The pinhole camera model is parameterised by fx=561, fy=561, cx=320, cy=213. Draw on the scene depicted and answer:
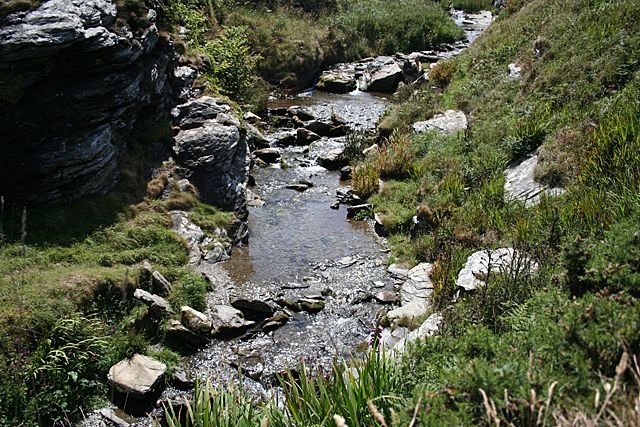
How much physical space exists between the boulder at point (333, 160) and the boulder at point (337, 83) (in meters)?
8.64

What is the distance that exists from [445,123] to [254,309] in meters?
9.90

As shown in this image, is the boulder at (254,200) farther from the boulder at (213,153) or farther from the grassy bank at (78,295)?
the grassy bank at (78,295)

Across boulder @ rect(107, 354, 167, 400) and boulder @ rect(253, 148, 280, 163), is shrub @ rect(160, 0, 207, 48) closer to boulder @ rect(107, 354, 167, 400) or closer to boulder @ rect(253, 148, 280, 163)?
boulder @ rect(253, 148, 280, 163)

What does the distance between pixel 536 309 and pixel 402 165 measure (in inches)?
451

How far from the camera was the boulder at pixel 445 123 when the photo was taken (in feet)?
58.3

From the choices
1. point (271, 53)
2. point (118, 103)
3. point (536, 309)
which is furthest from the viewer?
point (271, 53)

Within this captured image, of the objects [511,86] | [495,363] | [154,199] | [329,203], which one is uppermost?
[495,363]

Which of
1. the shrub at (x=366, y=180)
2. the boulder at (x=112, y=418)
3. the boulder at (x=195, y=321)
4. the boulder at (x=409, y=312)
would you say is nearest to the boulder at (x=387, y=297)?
the boulder at (x=409, y=312)

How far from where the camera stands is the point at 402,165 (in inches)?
680

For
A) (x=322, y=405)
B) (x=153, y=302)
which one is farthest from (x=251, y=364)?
(x=322, y=405)

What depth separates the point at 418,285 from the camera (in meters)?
11.9

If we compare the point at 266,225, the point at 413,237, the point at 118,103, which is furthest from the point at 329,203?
the point at 118,103

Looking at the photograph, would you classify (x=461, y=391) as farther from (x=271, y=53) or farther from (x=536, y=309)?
(x=271, y=53)

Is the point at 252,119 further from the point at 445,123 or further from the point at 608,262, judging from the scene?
the point at 608,262
